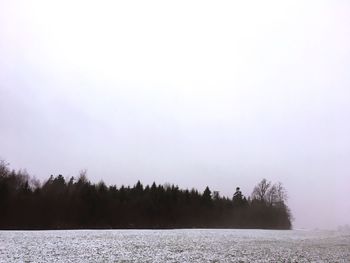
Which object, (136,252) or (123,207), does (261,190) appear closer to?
(123,207)

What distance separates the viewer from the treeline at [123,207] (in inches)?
2591

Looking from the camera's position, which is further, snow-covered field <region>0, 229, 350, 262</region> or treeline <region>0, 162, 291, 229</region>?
treeline <region>0, 162, 291, 229</region>

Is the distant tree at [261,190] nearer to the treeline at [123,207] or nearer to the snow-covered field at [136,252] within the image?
the treeline at [123,207]

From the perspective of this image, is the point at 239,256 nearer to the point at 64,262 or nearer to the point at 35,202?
the point at 64,262

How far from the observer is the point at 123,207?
8038 centimetres

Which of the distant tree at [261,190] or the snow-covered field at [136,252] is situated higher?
the distant tree at [261,190]

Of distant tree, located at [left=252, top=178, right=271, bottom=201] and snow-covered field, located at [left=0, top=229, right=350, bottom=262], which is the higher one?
distant tree, located at [left=252, top=178, right=271, bottom=201]

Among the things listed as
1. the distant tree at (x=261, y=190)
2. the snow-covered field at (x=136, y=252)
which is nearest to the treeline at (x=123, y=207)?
the distant tree at (x=261, y=190)

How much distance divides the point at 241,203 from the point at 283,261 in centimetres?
8733

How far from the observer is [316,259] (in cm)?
2533

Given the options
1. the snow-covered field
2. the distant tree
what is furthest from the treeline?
the snow-covered field

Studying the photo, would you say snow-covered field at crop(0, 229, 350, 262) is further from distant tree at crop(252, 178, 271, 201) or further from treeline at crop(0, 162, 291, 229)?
distant tree at crop(252, 178, 271, 201)

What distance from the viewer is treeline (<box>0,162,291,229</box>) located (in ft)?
216

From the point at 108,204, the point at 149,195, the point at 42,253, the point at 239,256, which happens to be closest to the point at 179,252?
A: the point at 239,256
